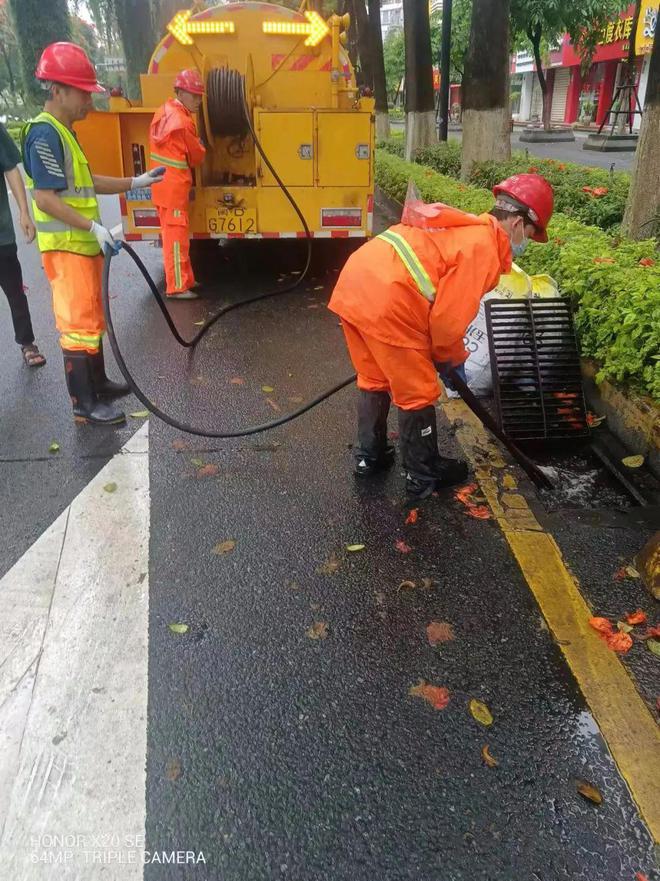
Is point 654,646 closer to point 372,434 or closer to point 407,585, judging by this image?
point 407,585

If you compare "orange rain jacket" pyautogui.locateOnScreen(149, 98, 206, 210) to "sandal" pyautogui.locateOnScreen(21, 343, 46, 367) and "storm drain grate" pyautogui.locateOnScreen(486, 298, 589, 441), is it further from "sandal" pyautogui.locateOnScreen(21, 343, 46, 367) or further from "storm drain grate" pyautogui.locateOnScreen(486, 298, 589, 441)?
"storm drain grate" pyautogui.locateOnScreen(486, 298, 589, 441)

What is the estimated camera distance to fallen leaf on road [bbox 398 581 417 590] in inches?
106

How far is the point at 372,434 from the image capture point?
344 cm

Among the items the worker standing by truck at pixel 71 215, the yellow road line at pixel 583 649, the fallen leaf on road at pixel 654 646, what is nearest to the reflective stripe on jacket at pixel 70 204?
the worker standing by truck at pixel 71 215

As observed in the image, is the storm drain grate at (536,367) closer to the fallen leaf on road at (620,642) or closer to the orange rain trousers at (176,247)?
the fallen leaf on road at (620,642)

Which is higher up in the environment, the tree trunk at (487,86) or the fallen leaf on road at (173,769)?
the tree trunk at (487,86)

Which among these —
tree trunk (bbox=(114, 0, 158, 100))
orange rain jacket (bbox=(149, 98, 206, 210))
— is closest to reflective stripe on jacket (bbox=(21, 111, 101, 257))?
orange rain jacket (bbox=(149, 98, 206, 210))

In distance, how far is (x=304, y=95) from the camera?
701cm

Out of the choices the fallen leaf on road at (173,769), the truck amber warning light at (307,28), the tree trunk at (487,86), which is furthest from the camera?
the tree trunk at (487,86)

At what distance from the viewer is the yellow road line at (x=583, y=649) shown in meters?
1.95

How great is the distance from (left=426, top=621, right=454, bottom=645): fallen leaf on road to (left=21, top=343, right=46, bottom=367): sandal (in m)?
3.67

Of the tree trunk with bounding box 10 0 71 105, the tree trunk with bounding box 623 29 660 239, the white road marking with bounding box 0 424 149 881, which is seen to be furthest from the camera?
the tree trunk with bounding box 10 0 71 105

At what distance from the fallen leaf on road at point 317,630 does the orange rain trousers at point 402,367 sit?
3.52 ft

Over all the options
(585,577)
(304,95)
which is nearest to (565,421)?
(585,577)
